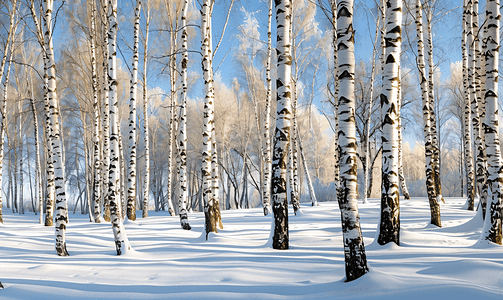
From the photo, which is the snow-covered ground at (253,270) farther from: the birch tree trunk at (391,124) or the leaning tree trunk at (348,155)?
the birch tree trunk at (391,124)

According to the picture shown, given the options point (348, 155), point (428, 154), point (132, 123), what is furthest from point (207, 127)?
point (428, 154)

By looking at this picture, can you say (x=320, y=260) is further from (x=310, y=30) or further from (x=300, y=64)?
(x=310, y=30)

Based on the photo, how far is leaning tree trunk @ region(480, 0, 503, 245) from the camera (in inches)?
197

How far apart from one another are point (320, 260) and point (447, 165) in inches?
1369

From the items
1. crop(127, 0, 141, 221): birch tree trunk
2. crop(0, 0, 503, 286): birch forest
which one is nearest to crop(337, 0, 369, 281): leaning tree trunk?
crop(0, 0, 503, 286): birch forest

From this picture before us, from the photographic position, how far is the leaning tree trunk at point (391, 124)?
4.87 metres

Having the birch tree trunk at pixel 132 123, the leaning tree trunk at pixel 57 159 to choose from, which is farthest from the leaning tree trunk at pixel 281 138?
the birch tree trunk at pixel 132 123

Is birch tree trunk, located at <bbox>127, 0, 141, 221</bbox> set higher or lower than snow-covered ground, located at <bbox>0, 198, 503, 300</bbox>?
higher

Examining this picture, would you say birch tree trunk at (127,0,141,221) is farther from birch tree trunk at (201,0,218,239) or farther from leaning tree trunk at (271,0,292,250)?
leaning tree trunk at (271,0,292,250)

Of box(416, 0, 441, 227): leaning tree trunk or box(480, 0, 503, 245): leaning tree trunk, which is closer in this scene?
box(480, 0, 503, 245): leaning tree trunk

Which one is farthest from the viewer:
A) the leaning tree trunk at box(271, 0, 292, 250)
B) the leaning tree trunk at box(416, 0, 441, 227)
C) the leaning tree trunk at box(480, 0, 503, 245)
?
the leaning tree trunk at box(416, 0, 441, 227)

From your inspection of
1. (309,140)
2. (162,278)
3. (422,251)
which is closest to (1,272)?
Result: (162,278)

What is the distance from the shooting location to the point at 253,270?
3.80 metres

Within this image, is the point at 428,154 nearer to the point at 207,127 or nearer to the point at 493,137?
the point at 493,137
